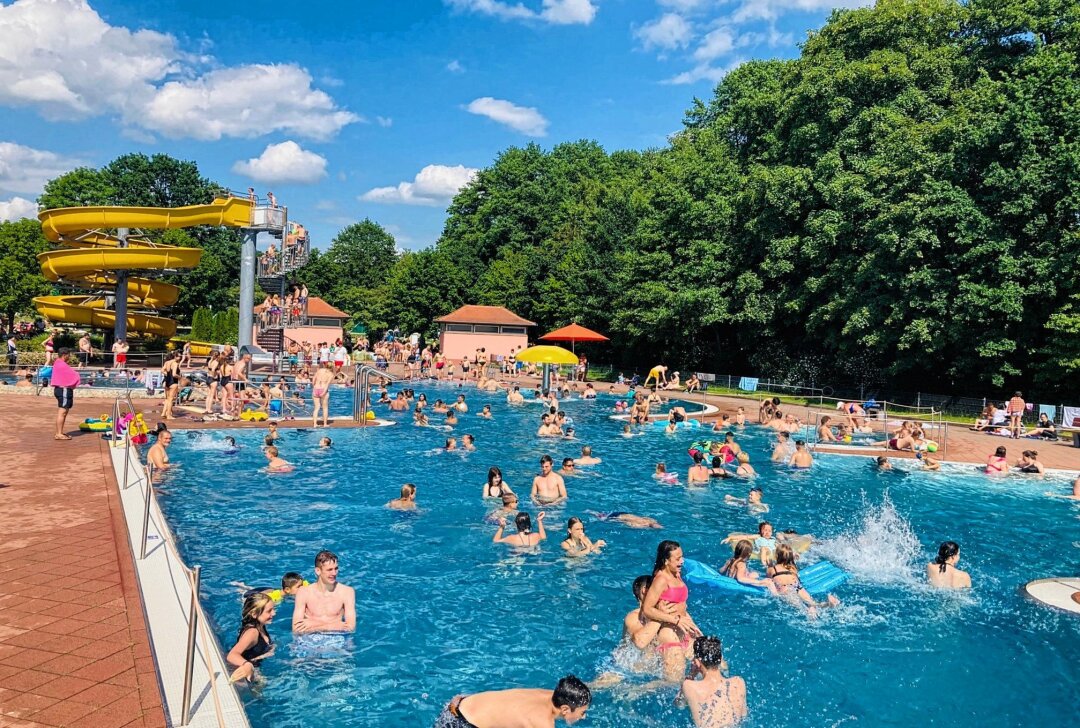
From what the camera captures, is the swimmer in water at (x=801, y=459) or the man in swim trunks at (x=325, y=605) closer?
the man in swim trunks at (x=325, y=605)

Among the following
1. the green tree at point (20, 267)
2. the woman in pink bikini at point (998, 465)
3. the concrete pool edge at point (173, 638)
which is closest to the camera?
the concrete pool edge at point (173, 638)

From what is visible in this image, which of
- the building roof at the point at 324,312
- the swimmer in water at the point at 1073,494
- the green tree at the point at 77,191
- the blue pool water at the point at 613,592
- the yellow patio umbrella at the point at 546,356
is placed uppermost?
the green tree at the point at 77,191

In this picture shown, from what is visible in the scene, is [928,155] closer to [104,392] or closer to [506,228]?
[104,392]

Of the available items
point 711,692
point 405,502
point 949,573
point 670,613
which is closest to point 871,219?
point 949,573

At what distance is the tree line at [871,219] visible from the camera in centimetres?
2470

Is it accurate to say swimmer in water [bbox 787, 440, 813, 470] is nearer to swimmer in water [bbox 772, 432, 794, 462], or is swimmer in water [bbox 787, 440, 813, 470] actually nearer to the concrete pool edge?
swimmer in water [bbox 772, 432, 794, 462]

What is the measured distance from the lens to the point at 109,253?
30.0 m

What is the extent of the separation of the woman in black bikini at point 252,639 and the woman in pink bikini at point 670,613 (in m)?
4.04

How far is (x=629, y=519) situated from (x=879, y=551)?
4274 mm

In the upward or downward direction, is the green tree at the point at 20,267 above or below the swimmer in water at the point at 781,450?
above

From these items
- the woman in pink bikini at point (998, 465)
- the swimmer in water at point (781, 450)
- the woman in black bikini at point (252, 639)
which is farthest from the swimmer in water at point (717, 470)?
the woman in black bikini at point (252, 639)

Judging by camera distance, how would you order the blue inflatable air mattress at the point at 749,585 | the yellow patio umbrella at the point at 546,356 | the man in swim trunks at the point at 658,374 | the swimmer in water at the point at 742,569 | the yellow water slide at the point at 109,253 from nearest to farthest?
the blue inflatable air mattress at the point at 749,585 < the swimmer in water at the point at 742,569 < the yellow water slide at the point at 109,253 < the yellow patio umbrella at the point at 546,356 < the man in swim trunks at the point at 658,374

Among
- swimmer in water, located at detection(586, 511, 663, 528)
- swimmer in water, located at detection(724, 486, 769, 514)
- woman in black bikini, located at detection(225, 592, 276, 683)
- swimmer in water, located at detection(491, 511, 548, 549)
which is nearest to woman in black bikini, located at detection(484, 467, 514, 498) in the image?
swimmer in water, located at detection(586, 511, 663, 528)

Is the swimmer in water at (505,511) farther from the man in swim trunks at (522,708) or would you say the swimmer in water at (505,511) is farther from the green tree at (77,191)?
the green tree at (77,191)
